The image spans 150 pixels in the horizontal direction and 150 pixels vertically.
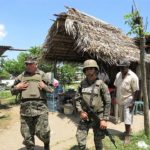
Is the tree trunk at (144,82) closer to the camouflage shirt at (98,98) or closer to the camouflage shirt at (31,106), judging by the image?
the camouflage shirt at (98,98)

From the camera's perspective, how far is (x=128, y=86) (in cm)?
762

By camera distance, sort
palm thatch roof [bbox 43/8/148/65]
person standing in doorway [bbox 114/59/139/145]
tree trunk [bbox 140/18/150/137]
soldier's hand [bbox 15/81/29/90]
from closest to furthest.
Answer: soldier's hand [bbox 15/81/29/90] < person standing in doorway [bbox 114/59/139/145] < tree trunk [bbox 140/18/150/137] < palm thatch roof [bbox 43/8/148/65]

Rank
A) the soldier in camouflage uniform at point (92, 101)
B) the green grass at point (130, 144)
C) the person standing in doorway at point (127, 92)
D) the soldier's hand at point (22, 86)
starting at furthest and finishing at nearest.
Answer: the person standing in doorway at point (127, 92) < the green grass at point (130, 144) < the soldier's hand at point (22, 86) < the soldier in camouflage uniform at point (92, 101)

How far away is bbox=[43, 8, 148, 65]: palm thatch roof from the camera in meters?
10.3

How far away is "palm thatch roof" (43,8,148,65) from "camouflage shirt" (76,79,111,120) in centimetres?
458

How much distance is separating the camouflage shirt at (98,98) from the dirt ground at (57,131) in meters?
1.83

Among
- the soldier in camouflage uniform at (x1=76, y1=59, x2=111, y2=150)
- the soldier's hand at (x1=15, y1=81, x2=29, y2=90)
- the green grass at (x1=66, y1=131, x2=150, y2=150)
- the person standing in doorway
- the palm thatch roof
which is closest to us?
the soldier in camouflage uniform at (x1=76, y1=59, x2=111, y2=150)

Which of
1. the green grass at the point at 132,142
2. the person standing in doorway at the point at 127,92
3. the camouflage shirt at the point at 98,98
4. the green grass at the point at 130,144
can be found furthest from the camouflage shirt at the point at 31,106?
the person standing in doorway at the point at 127,92

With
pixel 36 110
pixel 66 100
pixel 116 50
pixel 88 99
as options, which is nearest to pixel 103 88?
pixel 88 99

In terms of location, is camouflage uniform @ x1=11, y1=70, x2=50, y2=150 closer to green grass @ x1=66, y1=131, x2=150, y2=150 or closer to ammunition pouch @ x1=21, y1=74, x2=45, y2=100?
ammunition pouch @ x1=21, y1=74, x2=45, y2=100

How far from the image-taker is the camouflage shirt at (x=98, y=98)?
5590 mm

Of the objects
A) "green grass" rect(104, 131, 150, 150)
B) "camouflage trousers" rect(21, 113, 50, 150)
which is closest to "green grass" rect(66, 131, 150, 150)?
"green grass" rect(104, 131, 150, 150)

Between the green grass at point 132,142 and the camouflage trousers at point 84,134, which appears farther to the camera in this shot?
the green grass at point 132,142

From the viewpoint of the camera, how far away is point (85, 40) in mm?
10172
